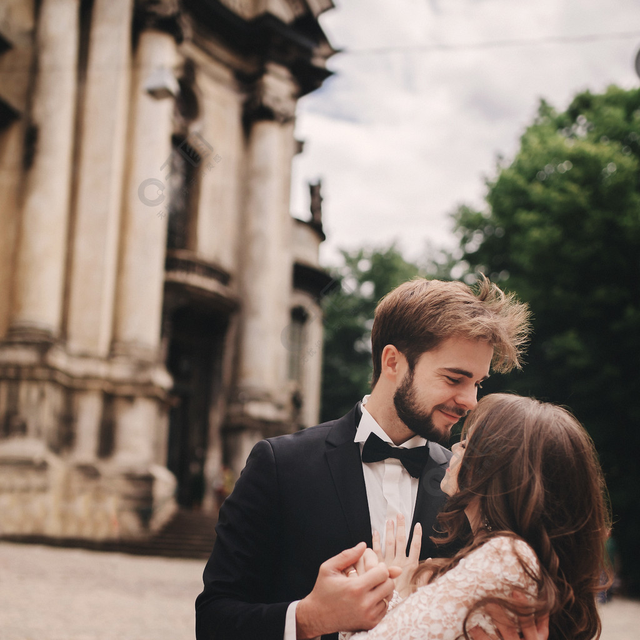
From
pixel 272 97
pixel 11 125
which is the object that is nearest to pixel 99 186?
pixel 11 125

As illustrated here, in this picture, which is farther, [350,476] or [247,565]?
[350,476]

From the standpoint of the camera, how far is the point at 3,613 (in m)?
7.22

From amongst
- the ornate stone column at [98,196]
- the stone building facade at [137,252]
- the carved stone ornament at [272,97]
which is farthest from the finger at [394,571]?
the carved stone ornament at [272,97]

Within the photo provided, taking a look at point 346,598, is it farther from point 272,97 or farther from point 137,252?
point 272,97

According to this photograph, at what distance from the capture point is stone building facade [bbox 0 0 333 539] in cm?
1421

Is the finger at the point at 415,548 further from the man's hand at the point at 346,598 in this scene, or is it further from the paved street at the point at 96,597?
the paved street at the point at 96,597

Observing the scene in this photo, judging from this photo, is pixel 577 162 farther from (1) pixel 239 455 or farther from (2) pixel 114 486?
(2) pixel 114 486

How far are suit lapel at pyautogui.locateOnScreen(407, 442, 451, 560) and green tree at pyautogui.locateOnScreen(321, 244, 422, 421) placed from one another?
3239 cm

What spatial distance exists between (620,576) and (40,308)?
1673 cm

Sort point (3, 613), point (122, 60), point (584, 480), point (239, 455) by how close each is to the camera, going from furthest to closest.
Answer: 1. point (239, 455)
2. point (122, 60)
3. point (3, 613)
4. point (584, 480)

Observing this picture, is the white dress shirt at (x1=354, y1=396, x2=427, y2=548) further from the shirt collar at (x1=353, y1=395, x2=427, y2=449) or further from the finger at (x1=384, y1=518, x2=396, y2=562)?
the finger at (x1=384, y1=518, x2=396, y2=562)

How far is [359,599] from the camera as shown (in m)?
1.94

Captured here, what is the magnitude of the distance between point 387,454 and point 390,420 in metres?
0.14

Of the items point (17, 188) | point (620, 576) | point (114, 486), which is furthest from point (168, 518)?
point (620, 576)
